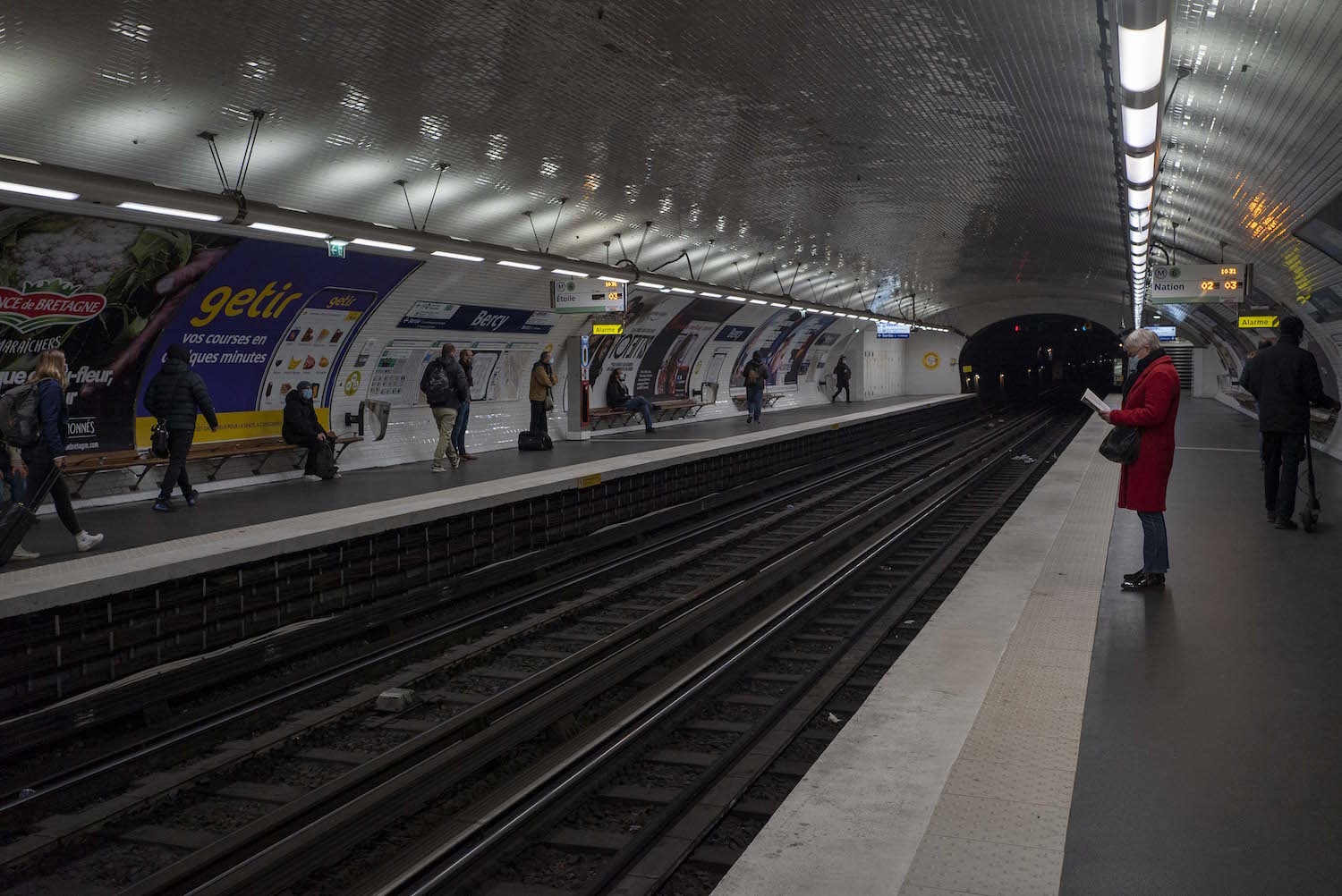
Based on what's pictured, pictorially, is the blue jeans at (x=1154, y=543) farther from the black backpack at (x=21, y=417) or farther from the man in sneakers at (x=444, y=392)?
the man in sneakers at (x=444, y=392)

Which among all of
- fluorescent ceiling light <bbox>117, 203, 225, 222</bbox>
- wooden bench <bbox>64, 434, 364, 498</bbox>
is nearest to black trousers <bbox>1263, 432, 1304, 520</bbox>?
fluorescent ceiling light <bbox>117, 203, 225, 222</bbox>

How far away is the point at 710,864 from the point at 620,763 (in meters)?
1.15

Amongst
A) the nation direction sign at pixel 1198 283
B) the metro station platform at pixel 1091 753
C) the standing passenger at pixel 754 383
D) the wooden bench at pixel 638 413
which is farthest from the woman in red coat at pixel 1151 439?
the standing passenger at pixel 754 383

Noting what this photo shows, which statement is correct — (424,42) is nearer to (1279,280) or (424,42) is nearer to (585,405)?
(585,405)

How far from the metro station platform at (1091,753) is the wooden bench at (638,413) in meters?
13.7

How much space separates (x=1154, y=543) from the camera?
22.1 feet

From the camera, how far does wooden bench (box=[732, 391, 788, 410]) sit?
2905cm

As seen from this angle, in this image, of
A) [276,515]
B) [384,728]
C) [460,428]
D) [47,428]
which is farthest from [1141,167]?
[460,428]

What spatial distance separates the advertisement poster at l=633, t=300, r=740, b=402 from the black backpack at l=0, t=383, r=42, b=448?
15.7 meters

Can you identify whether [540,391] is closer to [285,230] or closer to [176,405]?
[176,405]

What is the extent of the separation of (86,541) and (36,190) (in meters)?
2.47

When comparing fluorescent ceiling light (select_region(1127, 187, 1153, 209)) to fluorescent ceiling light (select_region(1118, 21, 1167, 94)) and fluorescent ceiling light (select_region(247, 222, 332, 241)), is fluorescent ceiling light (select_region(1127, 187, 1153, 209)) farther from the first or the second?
fluorescent ceiling light (select_region(247, 222, 332, 241))

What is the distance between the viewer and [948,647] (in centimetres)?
583

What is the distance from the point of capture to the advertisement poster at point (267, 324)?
38.2 feet
